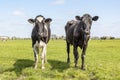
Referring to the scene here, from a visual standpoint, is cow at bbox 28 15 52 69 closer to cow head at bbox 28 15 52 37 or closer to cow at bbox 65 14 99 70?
cow head at bbox 28 15 52 37

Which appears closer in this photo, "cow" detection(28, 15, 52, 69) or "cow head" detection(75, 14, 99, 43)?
"cow head" detection(75, 14, 99, 43)

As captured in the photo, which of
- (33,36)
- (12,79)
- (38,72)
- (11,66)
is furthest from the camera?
(11,66)

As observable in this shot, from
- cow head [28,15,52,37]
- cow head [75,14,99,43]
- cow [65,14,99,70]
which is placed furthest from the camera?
cow head [28,15,52,37]

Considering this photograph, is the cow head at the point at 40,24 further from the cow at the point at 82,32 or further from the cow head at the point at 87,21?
the cow head at the point at 87,21

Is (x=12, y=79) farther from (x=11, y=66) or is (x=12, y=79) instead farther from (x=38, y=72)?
(x=11, y=66)

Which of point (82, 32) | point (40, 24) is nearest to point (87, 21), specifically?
point (82, 32)

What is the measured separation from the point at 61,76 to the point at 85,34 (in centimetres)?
256

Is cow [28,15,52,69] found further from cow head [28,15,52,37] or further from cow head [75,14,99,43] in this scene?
cow head [75,14,99,43]

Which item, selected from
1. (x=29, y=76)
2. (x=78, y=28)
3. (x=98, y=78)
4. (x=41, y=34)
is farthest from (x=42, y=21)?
(x=98, y=78)

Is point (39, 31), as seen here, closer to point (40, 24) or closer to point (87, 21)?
point (40, 24)

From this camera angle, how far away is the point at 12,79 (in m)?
14.9

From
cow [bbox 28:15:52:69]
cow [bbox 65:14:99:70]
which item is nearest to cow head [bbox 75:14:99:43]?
cow [bbox 65:14:99:70]

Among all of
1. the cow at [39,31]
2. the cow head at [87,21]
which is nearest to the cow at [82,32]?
the cow head at [87,21]

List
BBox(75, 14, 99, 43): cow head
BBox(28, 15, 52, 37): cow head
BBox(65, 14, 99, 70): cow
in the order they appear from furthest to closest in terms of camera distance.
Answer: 1. BBox(28, 15, 52, 37): cow head
2. BBox(65, 14, 99, 70): cow
3. BBox(75, 14, 99, 43): cow head
